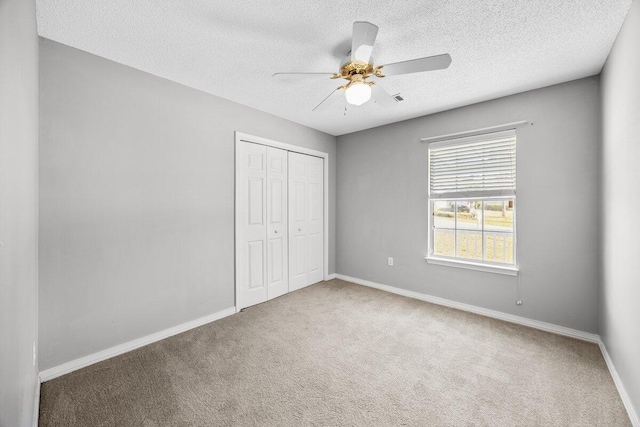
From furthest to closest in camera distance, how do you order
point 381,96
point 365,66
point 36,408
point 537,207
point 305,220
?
point 305,220
point 537,207
point 381,96
point 365,66
point 36,408

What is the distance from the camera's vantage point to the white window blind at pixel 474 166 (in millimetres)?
3021

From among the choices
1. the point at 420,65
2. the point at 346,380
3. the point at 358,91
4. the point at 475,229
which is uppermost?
the point at 420,65

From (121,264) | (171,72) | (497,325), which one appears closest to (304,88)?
(171,72)

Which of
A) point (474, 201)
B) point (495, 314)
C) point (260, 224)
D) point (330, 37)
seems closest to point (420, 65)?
point (330, 37)

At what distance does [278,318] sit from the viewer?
3.07 m

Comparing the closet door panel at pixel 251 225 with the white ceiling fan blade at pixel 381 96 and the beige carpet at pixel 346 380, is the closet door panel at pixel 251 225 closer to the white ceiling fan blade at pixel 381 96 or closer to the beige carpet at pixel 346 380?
the beige carpet at pixel 346 380

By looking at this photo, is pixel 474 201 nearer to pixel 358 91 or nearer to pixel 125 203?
pixel 358 91

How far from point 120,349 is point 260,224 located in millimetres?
1855

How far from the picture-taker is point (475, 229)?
10.8 feet

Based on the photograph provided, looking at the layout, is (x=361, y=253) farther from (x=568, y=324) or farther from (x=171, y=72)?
(x=171, y=72)

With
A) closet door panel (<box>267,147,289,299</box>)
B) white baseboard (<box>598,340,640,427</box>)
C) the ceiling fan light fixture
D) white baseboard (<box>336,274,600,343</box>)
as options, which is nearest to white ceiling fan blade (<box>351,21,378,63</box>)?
the ceiling fan light fixture

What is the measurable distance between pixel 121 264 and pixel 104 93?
1460 millimetres

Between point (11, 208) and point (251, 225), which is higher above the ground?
point (11, 208)

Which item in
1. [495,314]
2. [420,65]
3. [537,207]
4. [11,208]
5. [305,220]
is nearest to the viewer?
[11,208]
